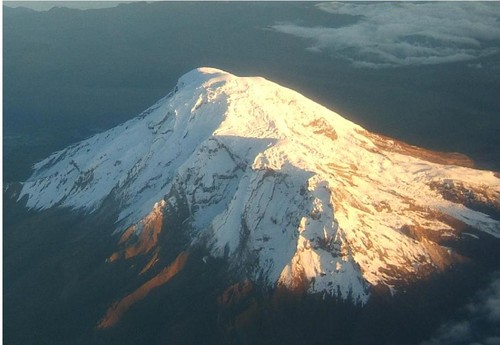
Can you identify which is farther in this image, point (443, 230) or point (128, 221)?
point (128, 221)

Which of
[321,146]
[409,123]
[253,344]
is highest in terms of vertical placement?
[321,146]

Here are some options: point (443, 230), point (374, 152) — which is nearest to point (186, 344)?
point (443, 230)

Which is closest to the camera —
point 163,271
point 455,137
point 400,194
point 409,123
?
point 163,271

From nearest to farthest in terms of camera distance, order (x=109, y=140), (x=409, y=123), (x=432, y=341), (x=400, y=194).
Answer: (x=432, y=341), (x=400, y=194), (x=109, y=140), (x=409, y=123)

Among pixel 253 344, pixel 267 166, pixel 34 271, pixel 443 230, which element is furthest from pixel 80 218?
pixel 443 230

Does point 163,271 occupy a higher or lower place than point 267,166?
lower

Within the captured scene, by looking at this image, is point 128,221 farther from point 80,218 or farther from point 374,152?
point 374,152

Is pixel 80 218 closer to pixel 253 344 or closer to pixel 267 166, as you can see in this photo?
Answer: pixel 267 166
